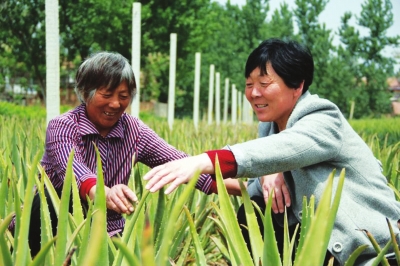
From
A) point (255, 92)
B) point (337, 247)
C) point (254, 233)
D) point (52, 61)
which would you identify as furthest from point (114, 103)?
point (52, 61)

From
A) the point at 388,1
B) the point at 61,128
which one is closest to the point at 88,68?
the point at 61,128

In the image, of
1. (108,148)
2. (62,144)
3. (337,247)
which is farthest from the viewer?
(108,148)

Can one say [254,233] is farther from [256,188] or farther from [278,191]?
[256,188]

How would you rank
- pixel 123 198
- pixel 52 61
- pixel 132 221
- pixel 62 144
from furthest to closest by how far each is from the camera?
1. pixel 52 61
2. pixel 62 144
3. pixel 123 198
4. pixel 132 221

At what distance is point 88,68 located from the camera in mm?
1678

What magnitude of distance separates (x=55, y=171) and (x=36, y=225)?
18 cm

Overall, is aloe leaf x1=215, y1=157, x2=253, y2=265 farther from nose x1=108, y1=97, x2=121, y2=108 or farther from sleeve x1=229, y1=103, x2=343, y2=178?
nose x1=108, y1=97, x2=121, y2=108

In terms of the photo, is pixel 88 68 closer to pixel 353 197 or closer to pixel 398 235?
pixel 353 197

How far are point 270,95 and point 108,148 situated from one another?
0.55 meters

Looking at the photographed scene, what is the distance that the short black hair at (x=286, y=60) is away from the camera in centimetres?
153

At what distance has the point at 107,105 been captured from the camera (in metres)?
1.66

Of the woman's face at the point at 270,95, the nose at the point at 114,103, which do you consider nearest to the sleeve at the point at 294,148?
the woman's face at the point at 270,95

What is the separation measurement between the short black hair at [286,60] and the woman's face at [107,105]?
1.34 feet

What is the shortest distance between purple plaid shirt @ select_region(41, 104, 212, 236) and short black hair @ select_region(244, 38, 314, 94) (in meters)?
0.40
